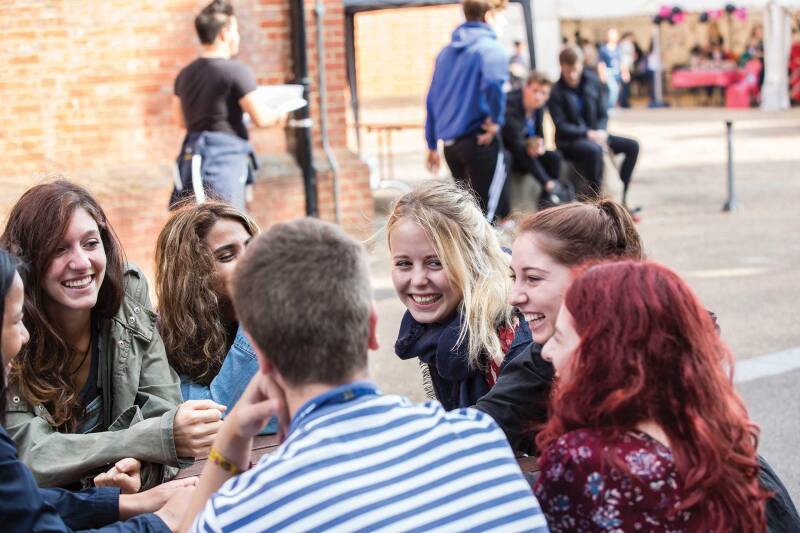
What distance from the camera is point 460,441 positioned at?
1979mm

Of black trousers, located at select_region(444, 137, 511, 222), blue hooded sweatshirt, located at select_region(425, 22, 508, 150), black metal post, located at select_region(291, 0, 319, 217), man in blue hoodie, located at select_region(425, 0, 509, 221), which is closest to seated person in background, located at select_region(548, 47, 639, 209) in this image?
man in blue hoodie, located at select_region(425, 0, 509, 221)

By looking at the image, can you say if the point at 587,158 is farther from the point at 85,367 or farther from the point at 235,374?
the point at 85,367

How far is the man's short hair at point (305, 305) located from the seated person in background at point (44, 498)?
23.3 inches

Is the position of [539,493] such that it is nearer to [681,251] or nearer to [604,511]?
[604,511]

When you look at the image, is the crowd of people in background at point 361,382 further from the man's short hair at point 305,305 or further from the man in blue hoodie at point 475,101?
the man in blue hoodie at point 475,101

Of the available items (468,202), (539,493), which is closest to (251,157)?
(468,202)

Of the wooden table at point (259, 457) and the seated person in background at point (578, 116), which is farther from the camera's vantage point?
the seated person in background at point (578, 116)

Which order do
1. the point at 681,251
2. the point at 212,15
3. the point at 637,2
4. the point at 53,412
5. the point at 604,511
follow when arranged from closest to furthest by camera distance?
the point at 604,511, the point at 53,412, the point at 212,15, the point at 681,251, the point at 637,2

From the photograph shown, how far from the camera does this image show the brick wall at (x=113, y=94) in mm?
8492

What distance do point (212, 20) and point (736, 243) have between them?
5351 millimetres

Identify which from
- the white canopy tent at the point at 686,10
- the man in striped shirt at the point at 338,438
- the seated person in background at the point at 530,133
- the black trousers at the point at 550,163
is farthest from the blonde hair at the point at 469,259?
the white canopy tent at the point at 686,10

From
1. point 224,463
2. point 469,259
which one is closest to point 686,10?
point 469,259

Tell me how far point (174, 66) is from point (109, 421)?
6.00 meters

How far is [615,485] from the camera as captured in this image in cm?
208
